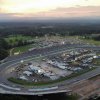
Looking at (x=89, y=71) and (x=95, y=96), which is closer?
(x=95, y=96)

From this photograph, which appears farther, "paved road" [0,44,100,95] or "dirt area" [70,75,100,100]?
"dirt area" [70,75,100,100]

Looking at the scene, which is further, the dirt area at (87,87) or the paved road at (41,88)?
the dirt area at (87,87)

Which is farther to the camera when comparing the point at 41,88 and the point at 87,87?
the point at 87,87

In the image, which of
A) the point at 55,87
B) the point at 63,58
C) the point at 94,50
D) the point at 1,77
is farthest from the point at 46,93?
the point at 94,50

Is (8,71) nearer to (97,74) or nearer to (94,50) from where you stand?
(97,74)

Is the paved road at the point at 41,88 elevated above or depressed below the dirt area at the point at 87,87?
above

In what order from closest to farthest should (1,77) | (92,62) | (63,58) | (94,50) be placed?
1. (1,77)
2. (92,62)
3. (63,58)
4. (94,50)

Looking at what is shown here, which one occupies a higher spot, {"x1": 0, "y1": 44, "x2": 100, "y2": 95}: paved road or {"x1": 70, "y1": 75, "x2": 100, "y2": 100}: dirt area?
{"x1": 0, "y1": 44, "x2": 100, "y2": 95}: paved road

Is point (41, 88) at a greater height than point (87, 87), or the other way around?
point (41, 88)
